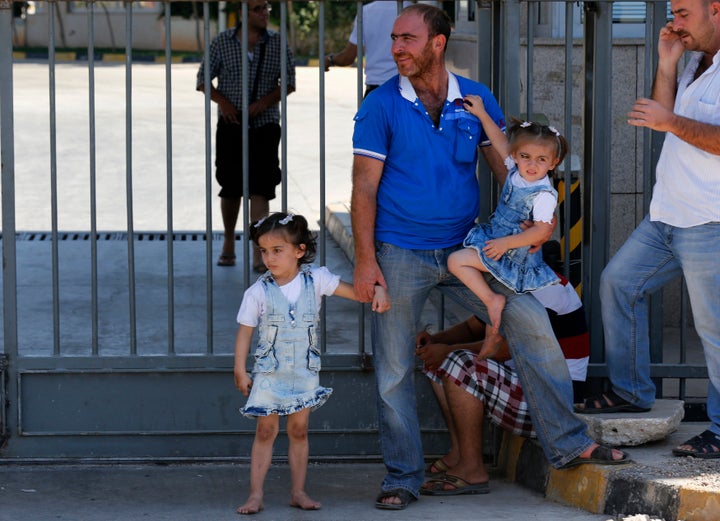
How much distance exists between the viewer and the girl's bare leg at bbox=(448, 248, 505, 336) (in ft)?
15.3

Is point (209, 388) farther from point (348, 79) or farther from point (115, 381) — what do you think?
point (348, 79)

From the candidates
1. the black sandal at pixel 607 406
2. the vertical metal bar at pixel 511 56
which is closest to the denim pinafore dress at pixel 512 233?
the black sandal at pixel 607 406

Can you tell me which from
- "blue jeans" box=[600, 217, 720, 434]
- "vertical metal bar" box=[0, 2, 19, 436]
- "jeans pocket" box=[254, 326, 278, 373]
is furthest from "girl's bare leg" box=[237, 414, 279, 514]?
"blue jeans" box=[600, 217, 720, 434]

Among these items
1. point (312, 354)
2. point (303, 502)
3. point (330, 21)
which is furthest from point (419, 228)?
point (330, 21)

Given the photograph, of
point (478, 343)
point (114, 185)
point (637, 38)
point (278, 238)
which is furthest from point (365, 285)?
point (114, 185)

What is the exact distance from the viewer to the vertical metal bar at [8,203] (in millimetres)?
5215

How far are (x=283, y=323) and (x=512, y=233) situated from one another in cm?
89

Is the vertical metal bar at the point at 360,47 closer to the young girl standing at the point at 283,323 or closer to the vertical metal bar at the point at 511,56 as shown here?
the vertical metal bar at the point at 511,56

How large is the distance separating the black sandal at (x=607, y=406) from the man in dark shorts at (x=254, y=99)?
3277mm

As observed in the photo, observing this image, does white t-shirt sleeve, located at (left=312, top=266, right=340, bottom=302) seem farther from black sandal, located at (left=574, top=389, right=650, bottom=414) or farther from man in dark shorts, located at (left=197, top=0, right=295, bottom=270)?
man in dark shorts, located at (left=197, top=0, right=295, bottom=270)

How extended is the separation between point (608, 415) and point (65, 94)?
16734 millimetres

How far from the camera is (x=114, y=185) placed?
11875 millimetres

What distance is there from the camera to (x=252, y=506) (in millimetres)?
4793

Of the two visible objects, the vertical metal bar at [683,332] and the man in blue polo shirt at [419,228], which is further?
the vertical metal bar at [683,332]
